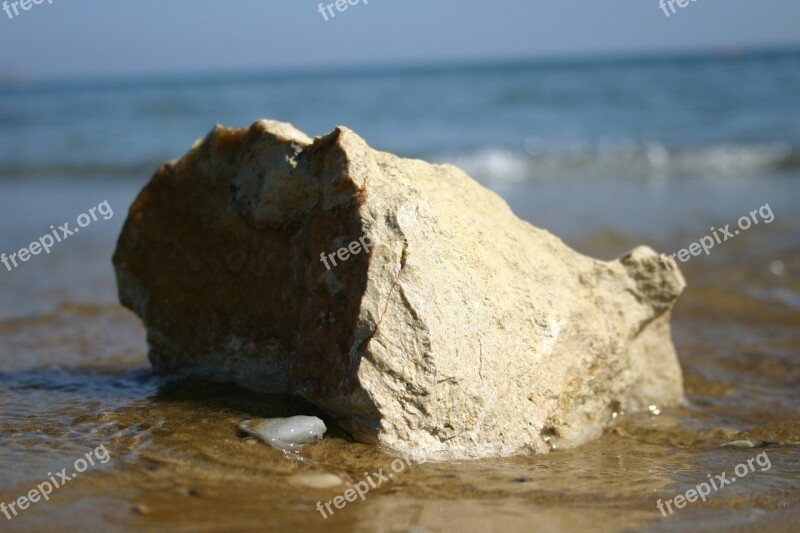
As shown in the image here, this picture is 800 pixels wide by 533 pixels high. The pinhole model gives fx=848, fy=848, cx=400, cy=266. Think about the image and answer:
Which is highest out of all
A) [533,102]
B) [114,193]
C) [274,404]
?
[533,102]

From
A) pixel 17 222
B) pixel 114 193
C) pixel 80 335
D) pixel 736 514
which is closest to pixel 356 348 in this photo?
pixel 736 514

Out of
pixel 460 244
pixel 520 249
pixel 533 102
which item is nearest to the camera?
pixel 460 244

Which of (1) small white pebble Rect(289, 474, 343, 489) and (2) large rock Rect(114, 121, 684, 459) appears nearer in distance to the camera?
(1) small white pebble Rect(289, 474, 343, 489)

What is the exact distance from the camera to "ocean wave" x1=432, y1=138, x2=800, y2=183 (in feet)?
43.4

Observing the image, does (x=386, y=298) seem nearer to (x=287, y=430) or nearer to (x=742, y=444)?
(x=287, y=430)

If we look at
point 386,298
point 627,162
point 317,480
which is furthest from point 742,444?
point 627,162

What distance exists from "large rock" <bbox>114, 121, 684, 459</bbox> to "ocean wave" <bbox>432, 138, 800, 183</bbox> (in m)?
9.75

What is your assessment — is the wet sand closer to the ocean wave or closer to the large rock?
the large rock

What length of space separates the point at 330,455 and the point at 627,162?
12157 mm

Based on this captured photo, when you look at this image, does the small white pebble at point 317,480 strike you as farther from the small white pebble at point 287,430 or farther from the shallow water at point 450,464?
the small white pebble at point 287,430

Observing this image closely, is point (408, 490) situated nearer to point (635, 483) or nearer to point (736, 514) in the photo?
point (635, 483)

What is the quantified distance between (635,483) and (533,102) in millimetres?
21036

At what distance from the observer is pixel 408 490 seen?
2.66m

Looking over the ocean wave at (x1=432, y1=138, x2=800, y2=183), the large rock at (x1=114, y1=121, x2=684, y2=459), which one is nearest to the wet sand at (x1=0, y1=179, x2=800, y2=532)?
the large rock at (x1=114, y1=121, x2=684, y2=459)
